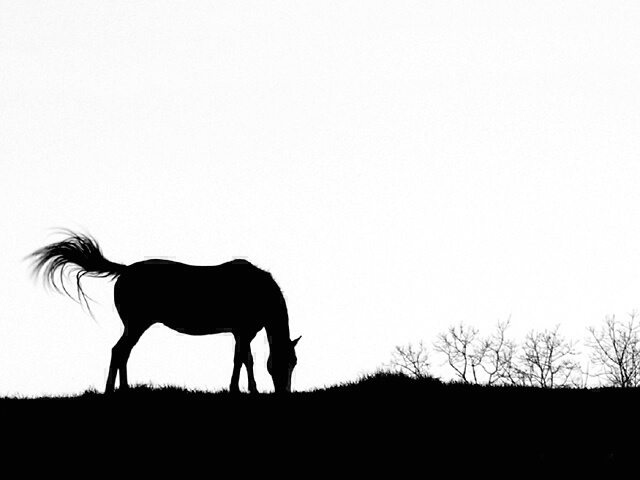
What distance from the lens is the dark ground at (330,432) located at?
11.5m

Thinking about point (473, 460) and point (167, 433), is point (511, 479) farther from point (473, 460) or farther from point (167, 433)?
point (167, 433)

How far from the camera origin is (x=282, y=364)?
17641 mm

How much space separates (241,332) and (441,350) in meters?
23.1

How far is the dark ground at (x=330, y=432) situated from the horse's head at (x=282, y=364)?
2.42 m

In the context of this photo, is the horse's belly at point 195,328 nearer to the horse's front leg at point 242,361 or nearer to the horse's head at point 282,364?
the horse's front leg at point 242,361

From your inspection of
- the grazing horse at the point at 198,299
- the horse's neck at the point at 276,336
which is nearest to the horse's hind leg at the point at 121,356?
the grazing horse at the point at 198,299

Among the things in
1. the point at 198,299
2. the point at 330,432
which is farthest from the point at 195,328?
the point at 330,432

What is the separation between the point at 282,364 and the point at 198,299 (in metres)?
2.06

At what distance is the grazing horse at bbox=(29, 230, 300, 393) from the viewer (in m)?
17.0

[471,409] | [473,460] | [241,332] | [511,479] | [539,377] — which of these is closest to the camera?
[511,479]

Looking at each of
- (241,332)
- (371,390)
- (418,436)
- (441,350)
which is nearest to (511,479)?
(418,436)

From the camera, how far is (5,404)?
47.6 ft

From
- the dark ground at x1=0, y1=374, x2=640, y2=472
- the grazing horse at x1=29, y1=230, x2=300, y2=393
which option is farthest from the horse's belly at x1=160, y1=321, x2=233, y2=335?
the dark ground at x1=0, y1=374, x2=640, y2=472

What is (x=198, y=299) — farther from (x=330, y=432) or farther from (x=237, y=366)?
(x=330, y=432)
